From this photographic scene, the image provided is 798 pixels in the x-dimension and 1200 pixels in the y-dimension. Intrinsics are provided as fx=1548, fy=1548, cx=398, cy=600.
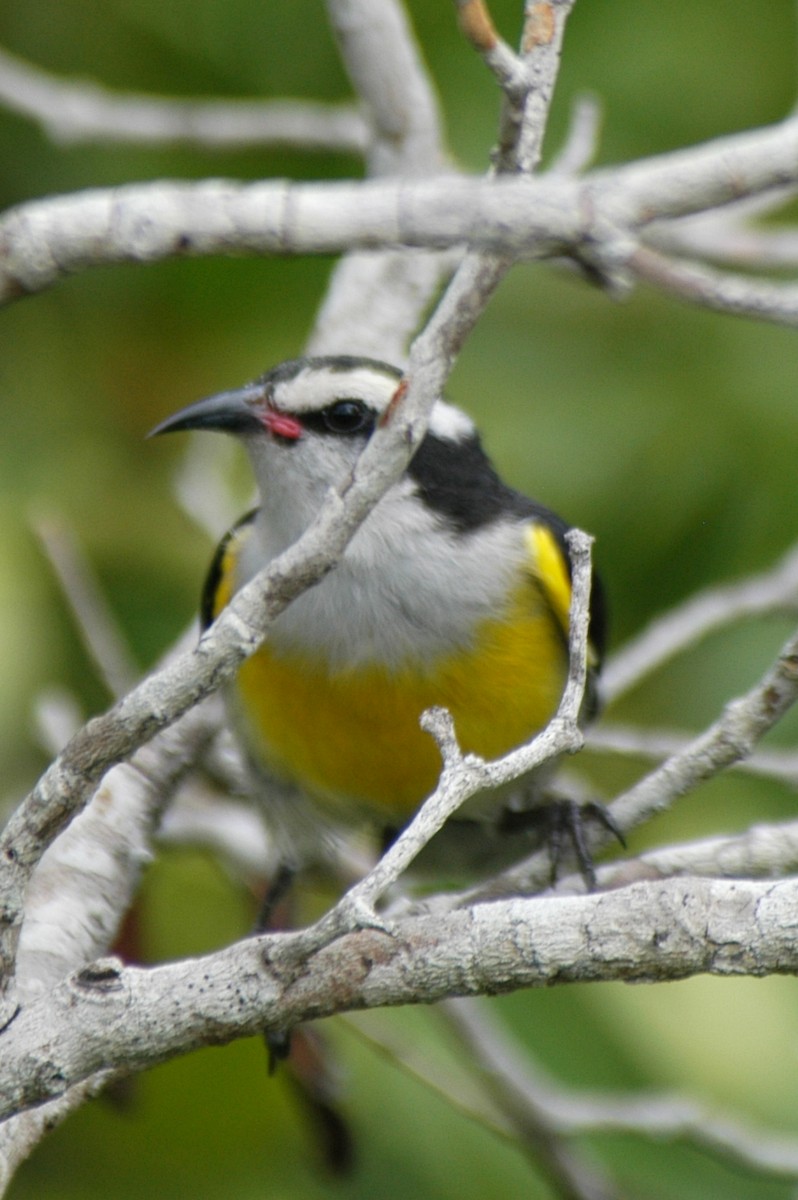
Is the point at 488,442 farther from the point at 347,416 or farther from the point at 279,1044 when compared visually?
the point at 279,1044

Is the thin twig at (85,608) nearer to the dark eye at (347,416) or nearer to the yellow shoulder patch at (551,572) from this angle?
the dark eye at (347,416)

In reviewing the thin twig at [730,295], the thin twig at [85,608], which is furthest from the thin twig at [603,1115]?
the thin twig at [730,295]

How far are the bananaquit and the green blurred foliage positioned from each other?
A: 3.28ft

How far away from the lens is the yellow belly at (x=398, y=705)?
3.11 meters

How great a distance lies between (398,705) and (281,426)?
1.99ft

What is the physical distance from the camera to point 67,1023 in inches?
78.4

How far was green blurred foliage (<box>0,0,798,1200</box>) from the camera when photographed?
14.4ft

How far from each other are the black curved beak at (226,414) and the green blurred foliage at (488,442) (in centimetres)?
145

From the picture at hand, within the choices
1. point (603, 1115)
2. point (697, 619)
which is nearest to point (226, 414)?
point (697, 619)

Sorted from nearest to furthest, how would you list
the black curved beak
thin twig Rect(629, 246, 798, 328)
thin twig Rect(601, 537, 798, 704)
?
1. thin twig Rect(629, 246, 798, 328)
2. the black curved beak
3. thin twig Rect(601, 537, 798, 704)

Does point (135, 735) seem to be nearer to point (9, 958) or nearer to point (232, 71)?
point (9, 958)

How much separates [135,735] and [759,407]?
3.27 m

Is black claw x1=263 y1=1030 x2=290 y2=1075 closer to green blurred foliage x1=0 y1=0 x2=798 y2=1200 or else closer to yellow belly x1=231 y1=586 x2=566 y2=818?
green blurred foliage x1=0 y1=0 x2=798 y2=1200

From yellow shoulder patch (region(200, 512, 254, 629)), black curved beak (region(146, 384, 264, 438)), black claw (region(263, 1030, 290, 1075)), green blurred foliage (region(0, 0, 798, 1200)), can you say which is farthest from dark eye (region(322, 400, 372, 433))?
green blurred foliage (region(0, 0, 798, 1200))
